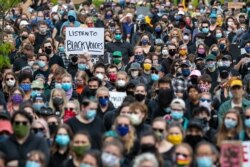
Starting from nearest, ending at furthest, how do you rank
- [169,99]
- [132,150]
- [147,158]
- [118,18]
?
[147,158] < [132,150] < [169,99] < [118,18]

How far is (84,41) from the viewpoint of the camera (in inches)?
955

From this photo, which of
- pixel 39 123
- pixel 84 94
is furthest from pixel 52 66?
pixel 39 123

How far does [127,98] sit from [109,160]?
15.2 ft

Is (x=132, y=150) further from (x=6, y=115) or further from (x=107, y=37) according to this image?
(x=107, y=37)

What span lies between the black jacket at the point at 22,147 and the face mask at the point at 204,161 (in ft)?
6.01

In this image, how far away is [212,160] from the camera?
47.5ft

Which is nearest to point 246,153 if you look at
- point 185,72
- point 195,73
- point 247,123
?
point 247,123

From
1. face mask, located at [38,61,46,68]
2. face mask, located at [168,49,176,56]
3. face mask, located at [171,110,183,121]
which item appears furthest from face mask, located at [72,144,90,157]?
face mask, located at [168,49,176,56]

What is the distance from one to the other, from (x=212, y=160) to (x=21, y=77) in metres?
6.78

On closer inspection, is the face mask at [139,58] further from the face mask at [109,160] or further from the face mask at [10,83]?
the face mask at [109,160]

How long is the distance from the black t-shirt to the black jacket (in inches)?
43.2

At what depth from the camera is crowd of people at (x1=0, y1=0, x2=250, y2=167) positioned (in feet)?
48.7

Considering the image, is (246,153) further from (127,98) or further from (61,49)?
(61,49)

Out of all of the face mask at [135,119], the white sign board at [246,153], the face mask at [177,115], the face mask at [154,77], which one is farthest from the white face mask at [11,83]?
the white sign board at [246,153]
